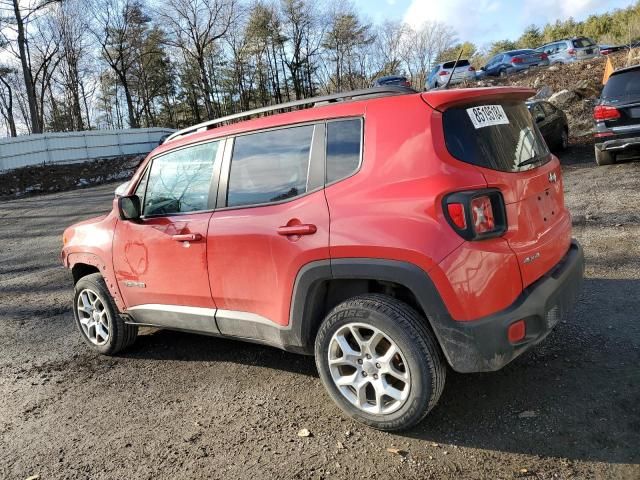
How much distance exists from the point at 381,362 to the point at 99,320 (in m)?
2.86

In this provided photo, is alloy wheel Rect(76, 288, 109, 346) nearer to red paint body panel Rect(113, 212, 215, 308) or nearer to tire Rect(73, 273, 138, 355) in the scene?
tire Rect(73, 273, 138, 355)

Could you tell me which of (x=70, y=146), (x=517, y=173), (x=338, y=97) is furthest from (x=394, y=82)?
(x=70, y=146)

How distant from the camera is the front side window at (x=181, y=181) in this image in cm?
373

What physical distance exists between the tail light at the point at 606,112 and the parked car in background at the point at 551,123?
2121 mm

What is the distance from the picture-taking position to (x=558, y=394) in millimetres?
3137

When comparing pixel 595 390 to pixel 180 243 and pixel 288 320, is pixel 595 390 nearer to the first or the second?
pixel 288 320

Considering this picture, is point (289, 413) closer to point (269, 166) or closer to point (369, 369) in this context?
point (369, 369)

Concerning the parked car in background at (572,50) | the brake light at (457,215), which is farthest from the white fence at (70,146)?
the brake light at (457,215)

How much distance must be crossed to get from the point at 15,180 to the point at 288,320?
23.0 m

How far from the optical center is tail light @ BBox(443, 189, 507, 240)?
8.51ft

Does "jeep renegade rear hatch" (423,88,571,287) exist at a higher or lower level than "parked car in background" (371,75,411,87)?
lower

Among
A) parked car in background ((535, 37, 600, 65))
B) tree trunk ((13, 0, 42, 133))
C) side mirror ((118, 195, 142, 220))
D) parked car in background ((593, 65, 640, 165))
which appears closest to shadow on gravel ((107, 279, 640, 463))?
side mirror ((118, 195, 142, 220))

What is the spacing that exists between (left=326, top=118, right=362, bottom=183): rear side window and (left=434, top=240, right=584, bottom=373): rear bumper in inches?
39.3

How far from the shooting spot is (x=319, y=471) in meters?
2.72
